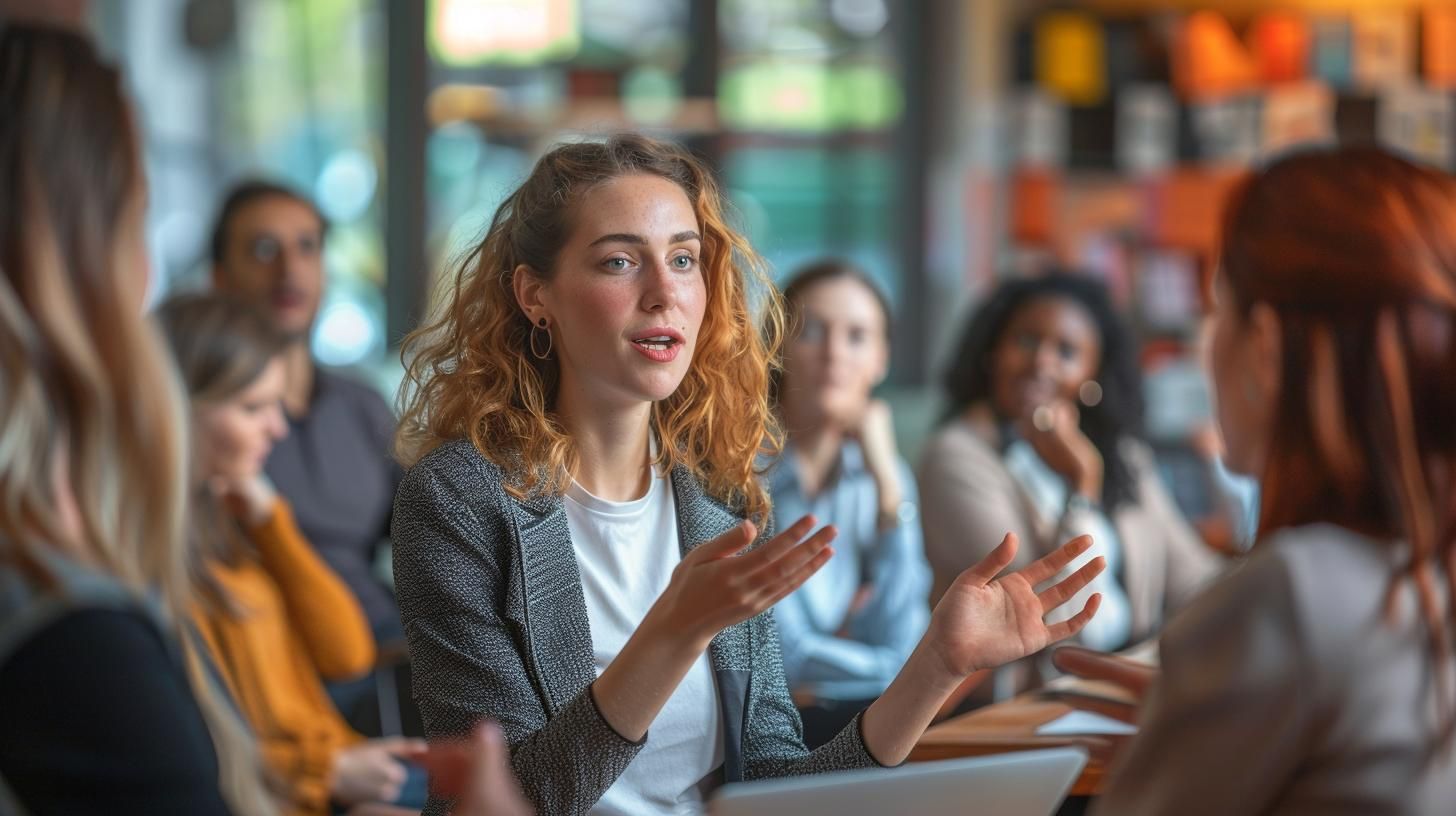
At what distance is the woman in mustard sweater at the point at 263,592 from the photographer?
7.44ft

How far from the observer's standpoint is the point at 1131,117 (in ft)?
18.3

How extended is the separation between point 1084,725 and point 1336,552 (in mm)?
885

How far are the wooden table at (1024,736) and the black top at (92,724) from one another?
104 cm

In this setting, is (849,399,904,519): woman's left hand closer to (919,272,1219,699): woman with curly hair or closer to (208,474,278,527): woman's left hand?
(919,272,1219,699): woman with curly hair

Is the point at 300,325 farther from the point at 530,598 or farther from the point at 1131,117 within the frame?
the point at 1131,117

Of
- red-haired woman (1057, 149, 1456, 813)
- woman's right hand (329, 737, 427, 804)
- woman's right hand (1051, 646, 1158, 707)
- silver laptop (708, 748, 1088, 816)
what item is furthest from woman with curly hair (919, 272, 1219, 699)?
red-haired woman (1057, 149, 1456, 813)

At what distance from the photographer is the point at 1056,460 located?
10.5 ft

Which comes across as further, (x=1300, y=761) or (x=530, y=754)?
(x=530, y=754)

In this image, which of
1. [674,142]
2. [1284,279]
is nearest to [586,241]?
[674,142]

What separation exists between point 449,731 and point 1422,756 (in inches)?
35.7

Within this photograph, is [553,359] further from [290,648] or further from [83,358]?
[290,648]

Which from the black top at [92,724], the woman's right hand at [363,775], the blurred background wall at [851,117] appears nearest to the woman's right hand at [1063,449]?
the woman's right hand at [363,775]

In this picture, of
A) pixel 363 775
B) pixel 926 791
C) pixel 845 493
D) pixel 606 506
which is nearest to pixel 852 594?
pixel 845 493

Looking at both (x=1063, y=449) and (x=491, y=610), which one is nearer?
(x=491, y=610)
